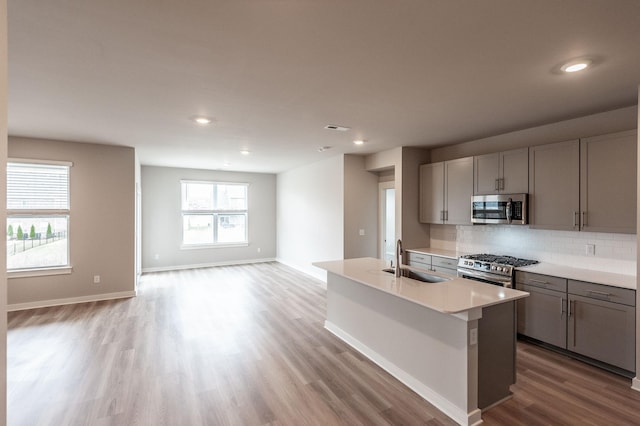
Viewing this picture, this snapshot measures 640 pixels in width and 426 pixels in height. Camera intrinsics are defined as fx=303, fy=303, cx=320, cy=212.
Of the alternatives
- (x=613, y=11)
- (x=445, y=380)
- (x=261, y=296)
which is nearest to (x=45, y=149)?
(x=261, y=296)

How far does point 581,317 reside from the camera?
3.04m

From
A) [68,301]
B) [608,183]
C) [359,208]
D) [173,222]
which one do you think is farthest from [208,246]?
[608,183]

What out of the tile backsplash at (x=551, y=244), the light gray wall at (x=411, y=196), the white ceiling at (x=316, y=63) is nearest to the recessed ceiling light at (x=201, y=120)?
the white ceiling at (x=316, y=63)

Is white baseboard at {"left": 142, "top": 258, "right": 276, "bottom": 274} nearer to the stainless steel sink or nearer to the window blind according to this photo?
the window blind

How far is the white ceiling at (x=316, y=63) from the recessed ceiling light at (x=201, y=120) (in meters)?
0.14

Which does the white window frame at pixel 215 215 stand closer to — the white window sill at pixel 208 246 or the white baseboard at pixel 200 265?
the white window sill at pixel 208 246

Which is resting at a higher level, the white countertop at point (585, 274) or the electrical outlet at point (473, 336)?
the white countertop at point (585, 274)

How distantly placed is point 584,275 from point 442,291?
1.89 metres

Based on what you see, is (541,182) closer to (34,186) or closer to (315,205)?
(315,205)

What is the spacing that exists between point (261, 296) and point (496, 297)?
4.04 meters

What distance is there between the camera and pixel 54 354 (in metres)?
3.24

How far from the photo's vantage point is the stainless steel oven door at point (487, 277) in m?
3.58

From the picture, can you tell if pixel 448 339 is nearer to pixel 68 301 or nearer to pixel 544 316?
pixel 544 316

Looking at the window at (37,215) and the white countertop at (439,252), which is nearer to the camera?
the window at (37,215)
